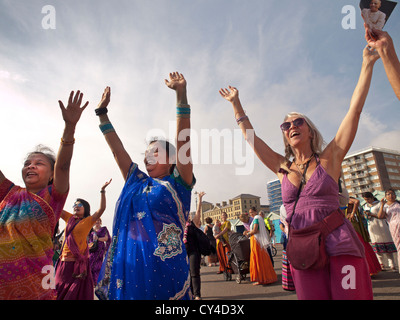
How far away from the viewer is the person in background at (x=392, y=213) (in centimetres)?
652

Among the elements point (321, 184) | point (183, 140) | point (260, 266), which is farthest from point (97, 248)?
point (321, 184)

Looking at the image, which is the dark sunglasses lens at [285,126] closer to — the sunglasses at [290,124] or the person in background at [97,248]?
the sunglasses at [290,124]

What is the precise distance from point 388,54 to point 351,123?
0.54 meters

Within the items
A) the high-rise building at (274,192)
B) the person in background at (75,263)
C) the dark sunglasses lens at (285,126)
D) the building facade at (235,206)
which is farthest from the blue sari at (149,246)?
the high-rise building at (274,192)

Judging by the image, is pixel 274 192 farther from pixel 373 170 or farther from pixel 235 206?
pixel 373 170

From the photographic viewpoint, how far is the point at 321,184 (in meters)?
2.03

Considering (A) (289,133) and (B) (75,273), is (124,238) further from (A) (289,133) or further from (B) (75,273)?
(B) (75,273)

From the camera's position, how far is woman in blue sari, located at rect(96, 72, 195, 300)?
179 cm

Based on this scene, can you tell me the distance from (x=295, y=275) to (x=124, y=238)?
1337 mm

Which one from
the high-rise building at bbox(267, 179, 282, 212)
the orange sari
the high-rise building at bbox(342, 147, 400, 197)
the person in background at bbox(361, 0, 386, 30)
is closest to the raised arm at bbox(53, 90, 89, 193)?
the person in background at bbox(361, 0, 386, 30)

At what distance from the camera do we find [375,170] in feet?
329

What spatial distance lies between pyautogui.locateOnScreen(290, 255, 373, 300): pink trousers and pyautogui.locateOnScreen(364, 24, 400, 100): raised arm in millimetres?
1187

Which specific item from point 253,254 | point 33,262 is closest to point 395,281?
point 253,254

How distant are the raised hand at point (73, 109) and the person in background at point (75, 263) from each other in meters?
2.83
